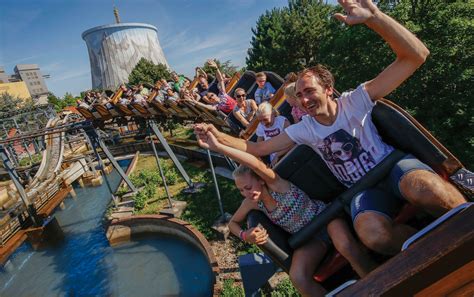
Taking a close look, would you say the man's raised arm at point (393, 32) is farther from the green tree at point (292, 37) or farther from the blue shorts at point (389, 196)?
the green tree at point (292, 37)

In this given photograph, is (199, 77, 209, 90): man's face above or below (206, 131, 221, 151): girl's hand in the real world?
above

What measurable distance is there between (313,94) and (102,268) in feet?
24.9

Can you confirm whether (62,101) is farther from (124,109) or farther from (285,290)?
(285,290)

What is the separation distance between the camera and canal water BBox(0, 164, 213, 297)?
588 cm

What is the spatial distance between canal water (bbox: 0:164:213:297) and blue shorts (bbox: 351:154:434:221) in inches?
176

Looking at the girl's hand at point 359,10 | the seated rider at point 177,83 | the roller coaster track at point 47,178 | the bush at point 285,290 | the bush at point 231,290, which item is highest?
the seated rider at point 177,83

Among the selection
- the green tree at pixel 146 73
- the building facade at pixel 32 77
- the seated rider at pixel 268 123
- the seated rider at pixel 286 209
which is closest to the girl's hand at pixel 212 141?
the seated rider at pixel 286 209

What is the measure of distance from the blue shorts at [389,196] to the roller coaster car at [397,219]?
0.04 meters

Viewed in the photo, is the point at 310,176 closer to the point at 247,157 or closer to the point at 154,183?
the point at 247,157

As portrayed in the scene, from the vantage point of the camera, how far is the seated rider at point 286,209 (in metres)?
1.43

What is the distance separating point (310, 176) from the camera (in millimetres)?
1709

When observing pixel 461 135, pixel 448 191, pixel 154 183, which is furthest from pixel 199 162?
pixel 448 191

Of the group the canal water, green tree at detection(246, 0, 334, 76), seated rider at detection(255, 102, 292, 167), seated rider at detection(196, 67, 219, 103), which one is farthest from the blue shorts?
green tree at detection(246, 0, 334, 76)

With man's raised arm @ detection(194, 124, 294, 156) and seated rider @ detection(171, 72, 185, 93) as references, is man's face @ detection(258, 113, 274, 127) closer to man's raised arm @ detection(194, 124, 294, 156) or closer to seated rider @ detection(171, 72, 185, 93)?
man's raised arm @ detection(194, 124, 294, 156)
